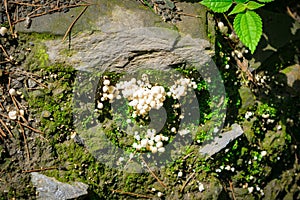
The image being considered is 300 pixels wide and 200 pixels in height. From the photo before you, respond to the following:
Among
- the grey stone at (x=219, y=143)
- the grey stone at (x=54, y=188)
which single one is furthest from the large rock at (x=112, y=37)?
the grey stone at (x=54, y=188)

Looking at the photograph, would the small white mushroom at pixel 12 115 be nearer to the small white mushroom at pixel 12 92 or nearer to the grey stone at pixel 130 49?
the small white mushroom at pixel 12 92

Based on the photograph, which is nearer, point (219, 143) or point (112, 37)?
point (112, 37)

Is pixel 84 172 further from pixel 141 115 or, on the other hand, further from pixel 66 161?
pixel 141 115

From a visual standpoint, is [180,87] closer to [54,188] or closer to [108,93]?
[108,93]

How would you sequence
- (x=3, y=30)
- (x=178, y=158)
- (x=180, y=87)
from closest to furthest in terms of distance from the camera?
(x=3, y=30) < (x=180, y=87) < (x=178, y=158)

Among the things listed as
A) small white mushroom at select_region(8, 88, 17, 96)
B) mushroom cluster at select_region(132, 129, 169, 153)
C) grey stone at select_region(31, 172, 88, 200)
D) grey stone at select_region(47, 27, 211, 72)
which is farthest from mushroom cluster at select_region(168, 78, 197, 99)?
small white mushroom at select_region(8, 88, 17, 96)

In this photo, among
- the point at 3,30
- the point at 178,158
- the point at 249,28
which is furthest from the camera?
the point at 178,158

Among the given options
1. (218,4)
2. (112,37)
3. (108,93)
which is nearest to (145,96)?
(108,93)
